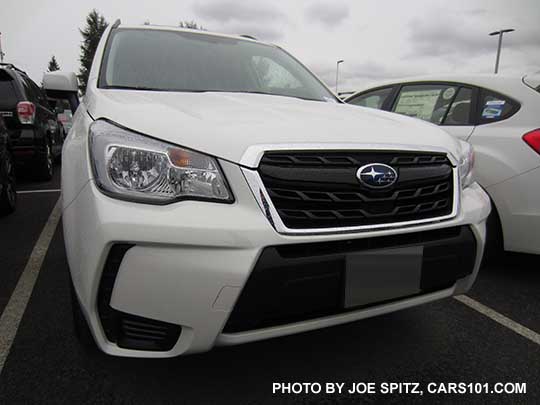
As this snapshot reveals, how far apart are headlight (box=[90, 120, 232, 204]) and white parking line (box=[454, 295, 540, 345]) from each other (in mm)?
1729

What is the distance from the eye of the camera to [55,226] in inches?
153

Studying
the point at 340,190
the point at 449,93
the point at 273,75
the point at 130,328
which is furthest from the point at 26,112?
the point at 340,190

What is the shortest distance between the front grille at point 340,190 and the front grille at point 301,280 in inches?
2.9

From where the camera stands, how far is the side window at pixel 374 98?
12.2ft

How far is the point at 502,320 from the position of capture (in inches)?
89.5

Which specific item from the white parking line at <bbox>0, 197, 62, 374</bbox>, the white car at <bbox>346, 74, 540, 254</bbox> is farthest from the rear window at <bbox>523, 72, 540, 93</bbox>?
the white parking line at <bbox>0, 197, 62, 374</bbox>

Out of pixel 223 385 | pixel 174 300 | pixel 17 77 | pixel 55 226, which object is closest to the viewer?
pixel 174 300

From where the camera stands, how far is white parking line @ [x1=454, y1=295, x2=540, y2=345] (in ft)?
6.95

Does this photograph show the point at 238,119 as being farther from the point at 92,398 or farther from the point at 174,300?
the point at 92,398

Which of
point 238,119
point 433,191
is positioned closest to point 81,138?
point 238,119

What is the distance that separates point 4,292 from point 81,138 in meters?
1.41

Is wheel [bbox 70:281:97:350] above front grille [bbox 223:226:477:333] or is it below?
below

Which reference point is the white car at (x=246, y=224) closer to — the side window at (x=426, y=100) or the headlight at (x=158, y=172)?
the headlight at (x=158, y=172)

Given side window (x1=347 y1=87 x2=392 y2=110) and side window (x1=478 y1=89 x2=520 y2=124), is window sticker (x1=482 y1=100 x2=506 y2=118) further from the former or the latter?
side window (x1=347 y1=87 x2=392 y2=110)
